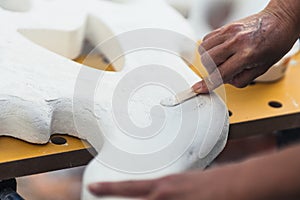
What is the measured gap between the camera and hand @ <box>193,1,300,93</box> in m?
0.72

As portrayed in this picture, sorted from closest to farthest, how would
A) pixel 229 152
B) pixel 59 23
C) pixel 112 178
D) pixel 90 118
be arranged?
pixel 112 178 < pixel 90 118 < pixel 59 23 < pixel 229 152

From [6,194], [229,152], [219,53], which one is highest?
[219,53]

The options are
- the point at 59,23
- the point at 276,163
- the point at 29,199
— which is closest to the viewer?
the point at 276,163

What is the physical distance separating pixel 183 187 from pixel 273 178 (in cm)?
7

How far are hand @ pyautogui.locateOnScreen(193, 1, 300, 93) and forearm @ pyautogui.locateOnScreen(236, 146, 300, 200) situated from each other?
291 millimetres

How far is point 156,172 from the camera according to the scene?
64cm

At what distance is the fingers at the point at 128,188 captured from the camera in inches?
18.1

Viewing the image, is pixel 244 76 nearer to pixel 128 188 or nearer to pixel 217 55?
pixel 217 55

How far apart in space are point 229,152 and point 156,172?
58 centimetres

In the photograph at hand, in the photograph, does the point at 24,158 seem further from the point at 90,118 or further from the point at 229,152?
the point at 229,152

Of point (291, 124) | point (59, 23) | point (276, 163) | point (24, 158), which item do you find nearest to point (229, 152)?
point (291, 124)

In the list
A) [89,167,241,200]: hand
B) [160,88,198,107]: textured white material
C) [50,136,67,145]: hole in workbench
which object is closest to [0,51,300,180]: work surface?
[50,136,67,145]: hole in workbench

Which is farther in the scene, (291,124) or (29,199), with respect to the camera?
(29,199)

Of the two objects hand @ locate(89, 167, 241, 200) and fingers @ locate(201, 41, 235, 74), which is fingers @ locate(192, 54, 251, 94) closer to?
fingers @ locate(201, 41, 235, 74)
